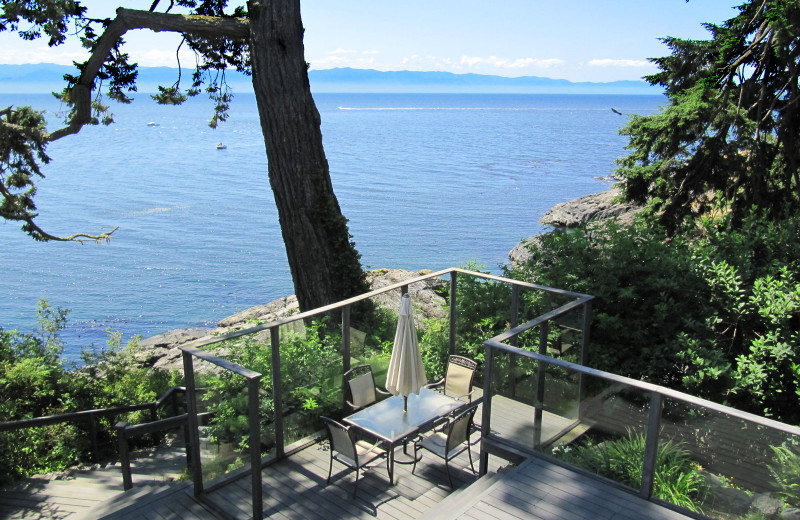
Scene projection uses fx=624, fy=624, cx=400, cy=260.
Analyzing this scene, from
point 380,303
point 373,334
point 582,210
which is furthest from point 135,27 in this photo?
point 582,210

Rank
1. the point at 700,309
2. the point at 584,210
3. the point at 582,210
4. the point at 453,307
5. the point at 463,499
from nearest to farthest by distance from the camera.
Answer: the point at 463,499
the point at 700,309
the point at 453,307
the point at 584,210
the point at 582,210

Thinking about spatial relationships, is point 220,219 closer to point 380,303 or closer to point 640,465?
point 380,303

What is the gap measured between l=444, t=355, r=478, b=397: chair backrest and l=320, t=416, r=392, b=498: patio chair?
4.27 feet

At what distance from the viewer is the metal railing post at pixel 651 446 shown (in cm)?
485

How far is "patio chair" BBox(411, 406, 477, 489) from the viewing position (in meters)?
6.06

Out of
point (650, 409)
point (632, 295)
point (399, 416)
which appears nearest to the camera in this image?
point (650, 409)

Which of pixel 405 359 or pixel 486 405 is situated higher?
pixel 405 359

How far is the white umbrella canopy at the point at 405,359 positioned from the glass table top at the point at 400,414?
27 centimetres

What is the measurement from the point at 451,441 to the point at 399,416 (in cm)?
71

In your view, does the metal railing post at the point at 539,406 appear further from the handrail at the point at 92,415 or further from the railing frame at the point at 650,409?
the handrail at the point at 92,415

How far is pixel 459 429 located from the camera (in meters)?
6.15

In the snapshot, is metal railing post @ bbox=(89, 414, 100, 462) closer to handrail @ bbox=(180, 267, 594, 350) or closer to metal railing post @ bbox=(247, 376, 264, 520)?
handrail @ bbox=(180, 267, 594, 350)

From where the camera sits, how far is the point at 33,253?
3531 centimetres

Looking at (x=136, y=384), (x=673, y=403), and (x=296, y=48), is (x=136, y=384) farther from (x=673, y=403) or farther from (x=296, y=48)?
(x=673, y=403)
